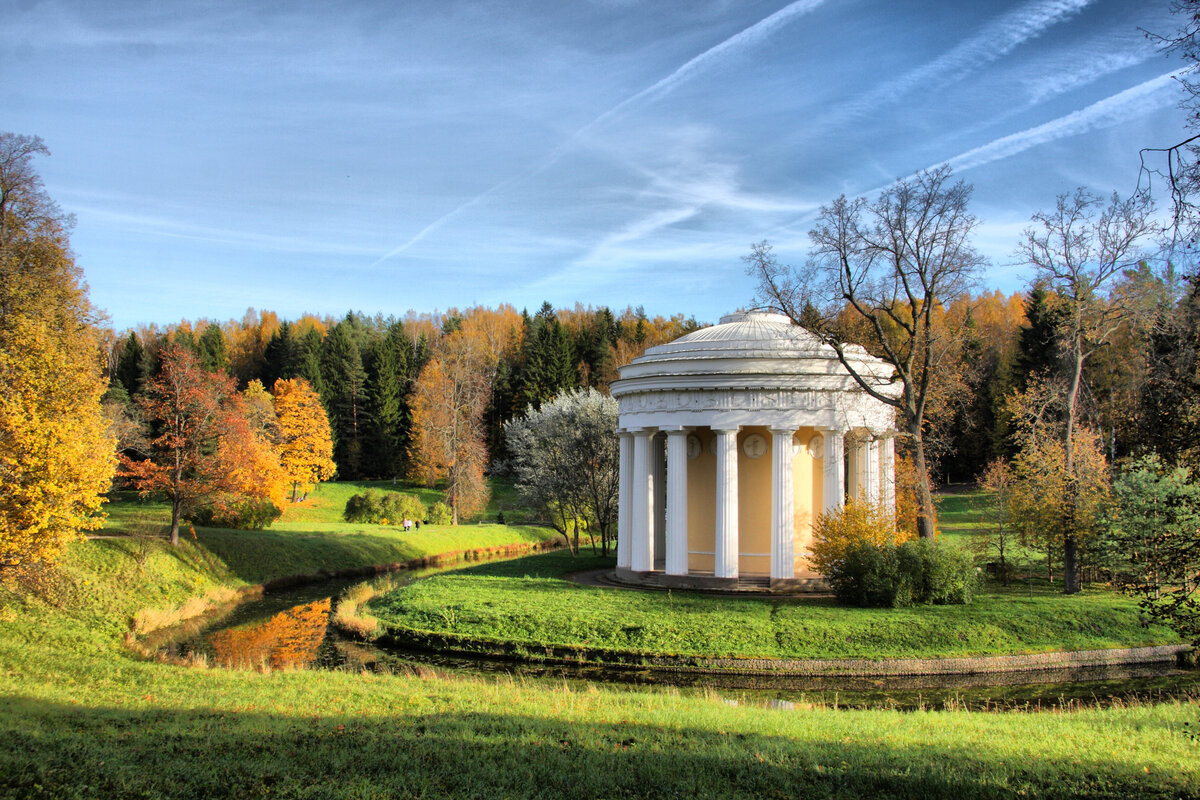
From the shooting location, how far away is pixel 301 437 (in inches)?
2148

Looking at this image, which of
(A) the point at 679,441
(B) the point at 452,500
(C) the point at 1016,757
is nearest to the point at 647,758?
(C) the point at 1016,757

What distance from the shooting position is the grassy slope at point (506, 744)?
28.3ft

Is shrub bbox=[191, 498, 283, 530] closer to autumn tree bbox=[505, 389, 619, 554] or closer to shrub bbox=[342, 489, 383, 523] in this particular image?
shrub bbox=[342, 489, 383, 523]

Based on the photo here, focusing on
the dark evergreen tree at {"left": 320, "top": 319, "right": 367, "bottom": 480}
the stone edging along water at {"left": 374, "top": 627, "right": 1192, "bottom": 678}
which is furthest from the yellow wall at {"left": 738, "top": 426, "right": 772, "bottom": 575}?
the dark evergreen tree at {"left": 320, "top": 319, "right": 367, "bottom": 480}

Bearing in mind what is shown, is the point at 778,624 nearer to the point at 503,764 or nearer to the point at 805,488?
the point at 805,488

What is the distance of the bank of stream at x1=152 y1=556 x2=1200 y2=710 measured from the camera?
54.0 ft

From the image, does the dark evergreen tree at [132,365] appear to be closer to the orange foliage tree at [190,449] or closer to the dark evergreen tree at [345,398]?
the dark evergreen tree at [345,398]

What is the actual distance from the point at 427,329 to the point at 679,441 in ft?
260

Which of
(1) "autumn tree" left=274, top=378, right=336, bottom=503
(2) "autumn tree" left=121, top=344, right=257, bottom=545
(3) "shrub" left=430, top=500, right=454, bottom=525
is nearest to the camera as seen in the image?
(2) "autumn tree" left=121, top=344, right=257, bottom=545

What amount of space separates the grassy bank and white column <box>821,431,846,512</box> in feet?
13.4

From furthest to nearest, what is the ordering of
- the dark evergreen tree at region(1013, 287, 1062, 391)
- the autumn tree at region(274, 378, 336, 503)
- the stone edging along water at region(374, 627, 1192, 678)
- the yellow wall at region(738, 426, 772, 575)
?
the autumn tree at region(274, 378, 336, 503), the dark evergreen tree at region(1013, 287, 1062, 391), the yellow wall at region(738, 426, 772, 575), the stone edging along water at region(374, 627, 1192, 678)

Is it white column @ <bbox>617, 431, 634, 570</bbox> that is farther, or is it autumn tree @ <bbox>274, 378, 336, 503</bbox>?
autumn tree @ <bbox>274, 378, 336, 503</bbox>

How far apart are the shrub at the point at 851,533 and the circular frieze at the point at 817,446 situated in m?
3.83

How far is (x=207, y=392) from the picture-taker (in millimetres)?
31812
